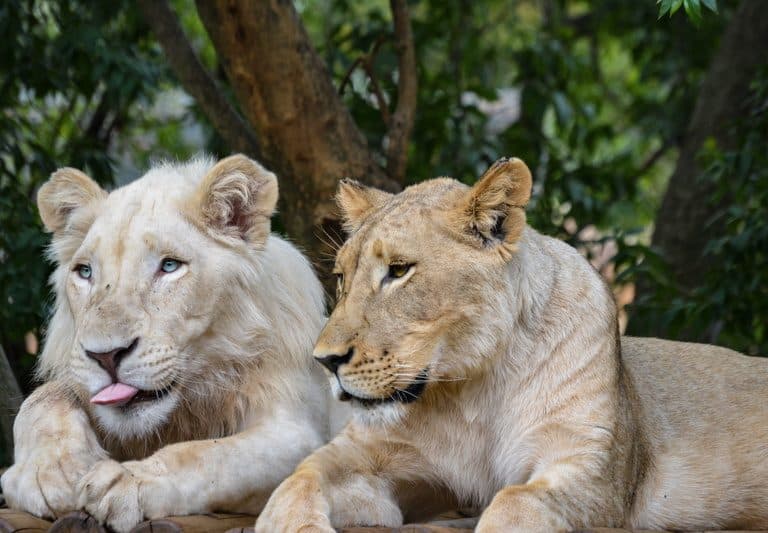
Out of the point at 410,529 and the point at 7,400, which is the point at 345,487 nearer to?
the point at 410,529

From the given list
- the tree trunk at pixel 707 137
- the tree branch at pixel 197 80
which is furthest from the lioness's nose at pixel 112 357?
the tree trunk at pixel 707 137

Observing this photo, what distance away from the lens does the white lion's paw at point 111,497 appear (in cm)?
317

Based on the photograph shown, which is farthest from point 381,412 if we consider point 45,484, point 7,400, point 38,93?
point 38,93

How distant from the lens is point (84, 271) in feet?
12.2

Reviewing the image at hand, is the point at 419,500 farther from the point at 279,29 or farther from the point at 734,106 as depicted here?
the point at 734,106

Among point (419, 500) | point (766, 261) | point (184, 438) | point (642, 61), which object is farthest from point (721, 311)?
point (642, 61)

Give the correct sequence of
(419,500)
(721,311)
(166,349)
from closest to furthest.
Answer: (166,349) < (419,500) < (721,311)

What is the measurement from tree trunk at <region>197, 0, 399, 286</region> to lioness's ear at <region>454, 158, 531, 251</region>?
1.85 metres

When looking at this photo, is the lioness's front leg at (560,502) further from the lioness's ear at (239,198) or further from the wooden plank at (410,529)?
the lioness's ear at (239,198)

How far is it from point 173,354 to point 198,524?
56 cm

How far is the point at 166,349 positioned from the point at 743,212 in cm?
326

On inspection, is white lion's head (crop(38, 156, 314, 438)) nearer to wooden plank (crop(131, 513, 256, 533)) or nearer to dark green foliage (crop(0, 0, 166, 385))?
wooden plank (crop(131, 513, 256, 533))

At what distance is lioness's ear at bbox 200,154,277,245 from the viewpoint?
385 cm

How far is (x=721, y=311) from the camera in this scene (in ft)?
18.2
